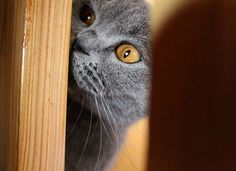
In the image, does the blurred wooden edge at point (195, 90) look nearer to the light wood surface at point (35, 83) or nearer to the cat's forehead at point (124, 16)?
the cat's forehead at point (124, 16)

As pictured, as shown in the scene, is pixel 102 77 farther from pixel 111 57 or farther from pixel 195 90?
pixel 195 90

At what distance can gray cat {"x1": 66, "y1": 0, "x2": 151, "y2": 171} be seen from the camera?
516mm

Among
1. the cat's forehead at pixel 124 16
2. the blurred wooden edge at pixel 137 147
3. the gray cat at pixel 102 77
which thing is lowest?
the blurred wooden edge at pixel 137 147

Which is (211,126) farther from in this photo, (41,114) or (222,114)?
(41,114)

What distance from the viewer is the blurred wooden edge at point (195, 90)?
454mm

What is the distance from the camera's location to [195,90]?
0.47 meters

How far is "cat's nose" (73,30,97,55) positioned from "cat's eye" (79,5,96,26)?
0.08 feet

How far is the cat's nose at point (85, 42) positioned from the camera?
21.7 inches

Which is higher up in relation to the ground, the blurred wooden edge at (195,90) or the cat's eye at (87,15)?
the cat's eye at (87,15)

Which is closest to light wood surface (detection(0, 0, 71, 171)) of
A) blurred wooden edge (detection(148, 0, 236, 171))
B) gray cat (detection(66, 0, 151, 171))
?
gray cat (detection(66, 0, 151, 171))

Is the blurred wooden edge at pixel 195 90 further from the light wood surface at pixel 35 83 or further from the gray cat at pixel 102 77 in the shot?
the light wood surface at pixel 35 83

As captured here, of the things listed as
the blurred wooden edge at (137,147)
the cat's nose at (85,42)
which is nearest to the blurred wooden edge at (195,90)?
the blurred wooden edge at (137,147)

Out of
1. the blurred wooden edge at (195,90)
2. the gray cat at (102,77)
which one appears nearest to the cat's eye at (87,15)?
the gray cat at (102,77)

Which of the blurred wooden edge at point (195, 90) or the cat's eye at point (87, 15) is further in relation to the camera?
the cat's eye at point (87, 15)
